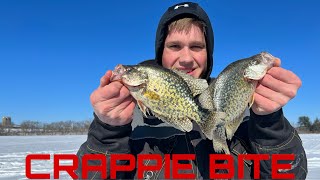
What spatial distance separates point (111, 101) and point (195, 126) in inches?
36.7

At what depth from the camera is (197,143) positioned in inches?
124

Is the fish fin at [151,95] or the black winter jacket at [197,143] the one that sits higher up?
the fish fin at [151,95]

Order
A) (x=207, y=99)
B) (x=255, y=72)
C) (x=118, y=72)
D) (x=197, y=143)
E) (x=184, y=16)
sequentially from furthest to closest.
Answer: (x=184, y=16)
(x=197, y=143)
(x=118, y=72)
(x=207, y=99)
(x=255, y=72)

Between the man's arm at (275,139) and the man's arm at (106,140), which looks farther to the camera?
the man's arm at (106,140)

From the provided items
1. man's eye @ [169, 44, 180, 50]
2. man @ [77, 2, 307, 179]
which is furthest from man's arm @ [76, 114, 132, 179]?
man's eye @ [169, 44, 180, 50]

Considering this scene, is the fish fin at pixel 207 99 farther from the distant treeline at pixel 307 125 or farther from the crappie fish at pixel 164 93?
the distant treeline at pixel 307 125

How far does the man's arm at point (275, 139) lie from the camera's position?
277cm

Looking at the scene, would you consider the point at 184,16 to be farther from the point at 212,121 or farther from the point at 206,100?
the point at 212,121

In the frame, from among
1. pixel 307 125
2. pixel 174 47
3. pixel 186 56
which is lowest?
pixel 307 125

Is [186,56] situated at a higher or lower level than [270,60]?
higher

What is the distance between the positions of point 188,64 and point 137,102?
78cm

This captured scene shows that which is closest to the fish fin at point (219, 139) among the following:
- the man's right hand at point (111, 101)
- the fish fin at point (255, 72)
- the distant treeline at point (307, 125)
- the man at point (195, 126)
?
the man at point (195, 126)

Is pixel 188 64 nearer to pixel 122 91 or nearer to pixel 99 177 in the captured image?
pixel 122 91

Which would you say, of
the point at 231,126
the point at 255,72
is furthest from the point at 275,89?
the point at 231,126
